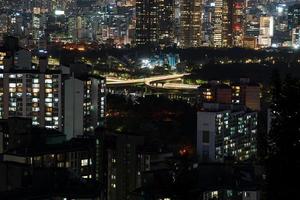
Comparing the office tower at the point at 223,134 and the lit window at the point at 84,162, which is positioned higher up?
the lit window at the point at 84,162

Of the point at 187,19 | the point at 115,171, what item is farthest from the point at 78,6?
the point at 115,171

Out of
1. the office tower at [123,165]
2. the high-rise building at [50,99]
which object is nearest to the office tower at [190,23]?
the high-rise building at [50,99]

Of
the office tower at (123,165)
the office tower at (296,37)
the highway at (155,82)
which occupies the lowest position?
the highway at (155,82)

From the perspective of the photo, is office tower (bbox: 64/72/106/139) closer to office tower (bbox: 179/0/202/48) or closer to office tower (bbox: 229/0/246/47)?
office tower (bbox: 179/0/202/48)

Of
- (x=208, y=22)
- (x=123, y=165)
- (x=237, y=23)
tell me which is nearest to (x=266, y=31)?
(x=237, y=23)

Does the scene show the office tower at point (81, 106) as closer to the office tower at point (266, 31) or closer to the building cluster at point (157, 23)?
the building cluster at point (157, 23)

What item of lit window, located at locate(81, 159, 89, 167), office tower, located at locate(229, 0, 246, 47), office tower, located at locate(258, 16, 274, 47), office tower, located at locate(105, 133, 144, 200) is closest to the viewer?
lit window, located at locate(81, 159, 89, 167)

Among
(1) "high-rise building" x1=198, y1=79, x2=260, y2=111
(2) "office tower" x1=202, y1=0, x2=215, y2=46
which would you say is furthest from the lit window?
(2) "office tower" x1=202, y1=0, x2=215, y2=46

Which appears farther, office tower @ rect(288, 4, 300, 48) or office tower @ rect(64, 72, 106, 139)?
office tower @ rect(288, 4, 300, 48)

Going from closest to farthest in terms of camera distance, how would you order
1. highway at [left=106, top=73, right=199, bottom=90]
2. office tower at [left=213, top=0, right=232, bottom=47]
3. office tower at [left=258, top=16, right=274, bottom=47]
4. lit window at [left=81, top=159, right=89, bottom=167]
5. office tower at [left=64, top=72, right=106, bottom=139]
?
lit window at [left=81, top=159, right=89, bottom=167], office tower at [left=64, top=72, right=106, bottom=139], highway at [left=106, top=73, right=199, bottom=90], office tower at [left=213, top=0, right=232, bottom=47], office tower at [left=258, top=16, right=274, bottom=47]
